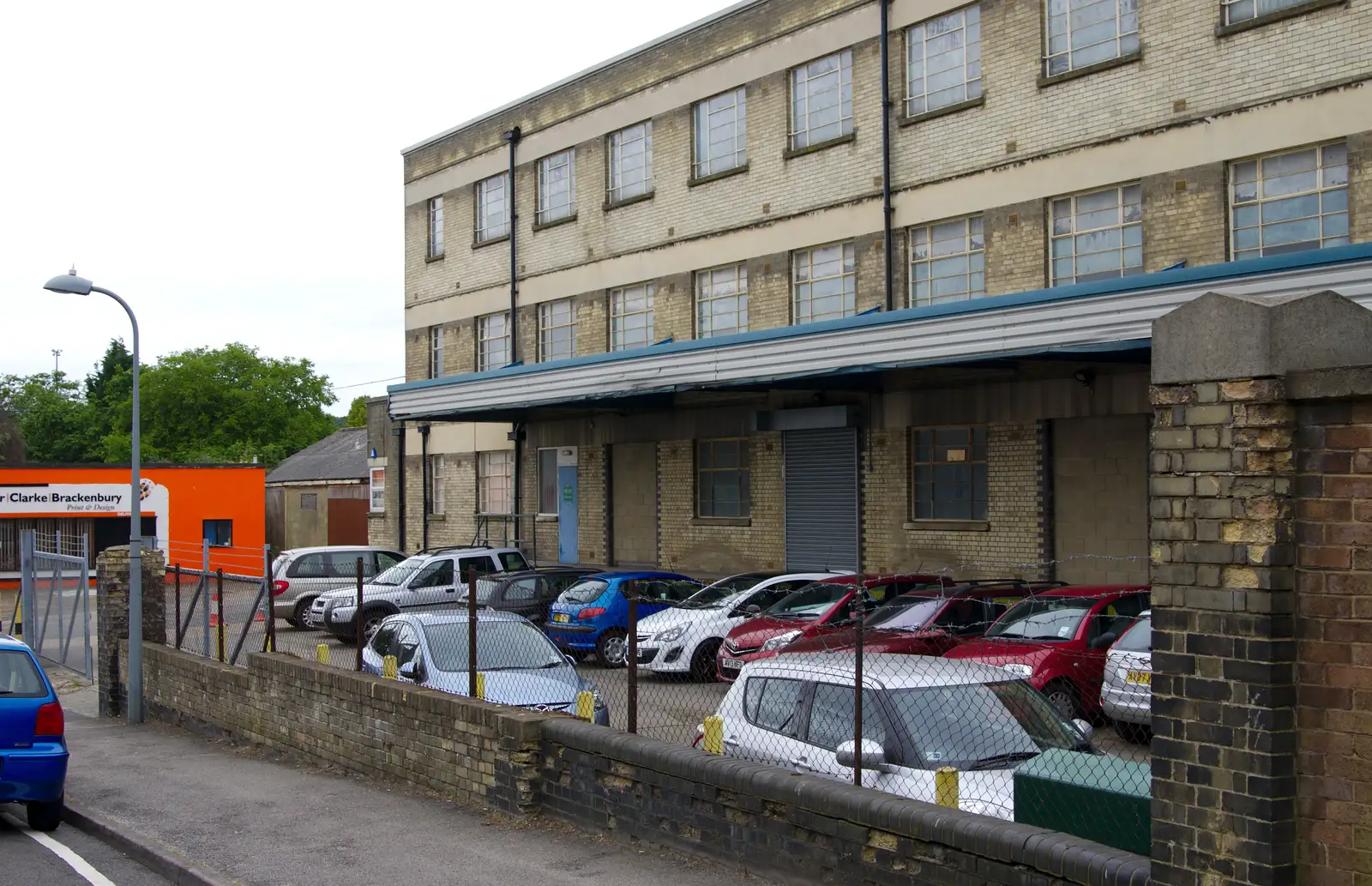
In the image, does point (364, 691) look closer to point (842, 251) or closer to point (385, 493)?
point (842, 251)

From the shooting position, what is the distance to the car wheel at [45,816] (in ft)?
39.0

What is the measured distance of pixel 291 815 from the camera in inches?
444

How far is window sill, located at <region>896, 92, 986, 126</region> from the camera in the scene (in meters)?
22.4

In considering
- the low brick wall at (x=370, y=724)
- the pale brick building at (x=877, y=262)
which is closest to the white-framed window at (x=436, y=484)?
the pale brick building at (x=877, y=262)

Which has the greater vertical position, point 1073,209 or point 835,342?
point 1073,209

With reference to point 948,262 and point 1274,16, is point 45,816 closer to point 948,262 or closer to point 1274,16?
point 948,262

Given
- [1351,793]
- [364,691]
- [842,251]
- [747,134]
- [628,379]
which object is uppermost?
[747,134]

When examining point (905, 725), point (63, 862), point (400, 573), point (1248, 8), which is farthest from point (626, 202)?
point (905, 725)

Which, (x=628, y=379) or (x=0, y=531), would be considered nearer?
(x=628, y=379)

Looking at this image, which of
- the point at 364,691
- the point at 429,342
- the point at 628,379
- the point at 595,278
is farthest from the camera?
the point at 429,342

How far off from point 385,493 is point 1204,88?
24.6 meters

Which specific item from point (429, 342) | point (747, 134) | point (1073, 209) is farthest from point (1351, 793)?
point (429, 342)

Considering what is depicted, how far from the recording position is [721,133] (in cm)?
2733

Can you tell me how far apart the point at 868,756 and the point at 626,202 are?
74.0ft
